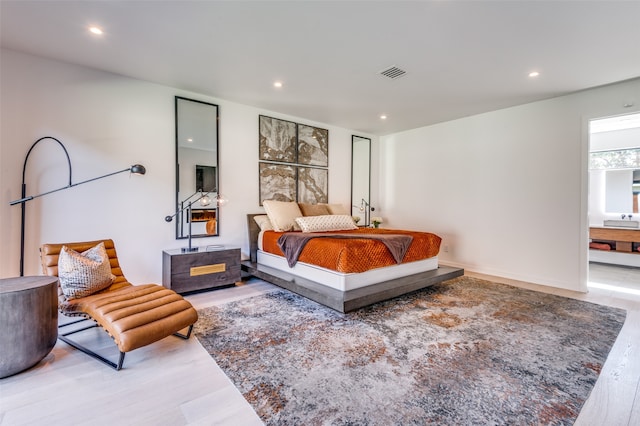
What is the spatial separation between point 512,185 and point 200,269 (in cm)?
487

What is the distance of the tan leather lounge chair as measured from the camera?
192 centimetres

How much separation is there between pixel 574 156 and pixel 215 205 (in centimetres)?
516

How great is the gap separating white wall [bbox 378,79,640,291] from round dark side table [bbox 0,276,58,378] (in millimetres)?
5567

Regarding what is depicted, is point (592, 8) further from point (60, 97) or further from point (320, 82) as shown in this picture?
point (60, 97)

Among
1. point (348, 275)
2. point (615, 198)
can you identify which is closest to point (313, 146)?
point (348, 275)

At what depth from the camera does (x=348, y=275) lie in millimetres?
2957

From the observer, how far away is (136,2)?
2.26 metres

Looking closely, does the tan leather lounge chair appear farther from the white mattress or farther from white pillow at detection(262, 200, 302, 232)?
white pillow at detection(262, 200, 302, 232)

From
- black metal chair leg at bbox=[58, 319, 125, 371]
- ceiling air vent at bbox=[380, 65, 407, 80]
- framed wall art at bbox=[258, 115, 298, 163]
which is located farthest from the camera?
framed wall art at bbox=[258, 115, 298, 163]

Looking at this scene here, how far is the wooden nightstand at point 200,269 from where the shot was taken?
349cm

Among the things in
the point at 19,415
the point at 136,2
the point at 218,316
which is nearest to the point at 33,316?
the point at 19,415

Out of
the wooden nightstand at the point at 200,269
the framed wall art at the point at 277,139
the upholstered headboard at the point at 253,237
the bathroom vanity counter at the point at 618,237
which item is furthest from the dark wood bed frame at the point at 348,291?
the bathroom vanity counter at the point at 618,237

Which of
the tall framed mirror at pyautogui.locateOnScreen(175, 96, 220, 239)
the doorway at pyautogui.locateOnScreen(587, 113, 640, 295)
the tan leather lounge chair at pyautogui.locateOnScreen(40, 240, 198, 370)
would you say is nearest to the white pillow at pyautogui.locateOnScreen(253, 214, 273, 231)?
the tall framed mirror at pyautogui.locateOnScreen(175, 96, 220, 239)

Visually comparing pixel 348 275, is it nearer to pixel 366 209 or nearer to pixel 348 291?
pixel 348 291
